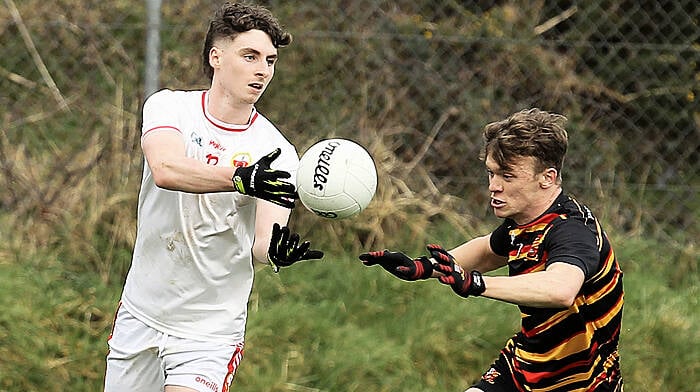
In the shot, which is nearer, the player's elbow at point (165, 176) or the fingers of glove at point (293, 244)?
the player's elbow at point (165, 176)

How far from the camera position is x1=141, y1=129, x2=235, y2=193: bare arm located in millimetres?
3910

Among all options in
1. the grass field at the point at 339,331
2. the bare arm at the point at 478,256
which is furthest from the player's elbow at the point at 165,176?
the grass field at the point at 339,331

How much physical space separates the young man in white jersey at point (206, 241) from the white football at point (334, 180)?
14.0 inches

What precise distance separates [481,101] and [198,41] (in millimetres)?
1852

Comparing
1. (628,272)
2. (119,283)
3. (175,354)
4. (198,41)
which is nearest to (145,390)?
(175,354)

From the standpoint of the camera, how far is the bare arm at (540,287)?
361 cm

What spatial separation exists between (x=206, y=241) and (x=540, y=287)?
1.44 meters

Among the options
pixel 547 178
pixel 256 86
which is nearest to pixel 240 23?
pixel 256 86

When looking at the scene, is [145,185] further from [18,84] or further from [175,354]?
[18,84]

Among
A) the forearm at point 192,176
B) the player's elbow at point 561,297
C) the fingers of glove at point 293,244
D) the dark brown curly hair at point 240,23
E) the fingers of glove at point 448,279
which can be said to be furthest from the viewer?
the dark brown curly hair at point 240,23

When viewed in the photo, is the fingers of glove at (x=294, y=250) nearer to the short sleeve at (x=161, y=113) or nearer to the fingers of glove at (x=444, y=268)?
the short sleeve at (x=161, y=113)

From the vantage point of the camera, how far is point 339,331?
6094mm

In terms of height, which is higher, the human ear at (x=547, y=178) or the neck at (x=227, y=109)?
the neck at (x=227, y=109)

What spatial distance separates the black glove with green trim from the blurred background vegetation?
2.18 meters
